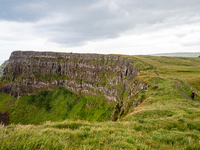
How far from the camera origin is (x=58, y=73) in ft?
409

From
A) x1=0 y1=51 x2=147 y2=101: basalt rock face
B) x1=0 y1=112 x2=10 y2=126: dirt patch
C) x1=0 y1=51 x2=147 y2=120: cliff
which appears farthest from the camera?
x1=0 y1=51 x2=147 y2=120: cliff

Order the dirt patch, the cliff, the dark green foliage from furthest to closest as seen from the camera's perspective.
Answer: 1. the cliff
2. the dirt patch
3. the dark green foliage

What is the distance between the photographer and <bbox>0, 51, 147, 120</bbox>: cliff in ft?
327

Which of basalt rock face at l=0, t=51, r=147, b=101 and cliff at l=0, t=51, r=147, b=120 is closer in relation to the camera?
basalt rock face at l=0, t=51, r=147, b=101

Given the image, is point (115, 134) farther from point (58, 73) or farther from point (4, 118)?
point (4, 118)

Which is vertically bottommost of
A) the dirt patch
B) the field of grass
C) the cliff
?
the dirt patch

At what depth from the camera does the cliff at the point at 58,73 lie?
3929 inches

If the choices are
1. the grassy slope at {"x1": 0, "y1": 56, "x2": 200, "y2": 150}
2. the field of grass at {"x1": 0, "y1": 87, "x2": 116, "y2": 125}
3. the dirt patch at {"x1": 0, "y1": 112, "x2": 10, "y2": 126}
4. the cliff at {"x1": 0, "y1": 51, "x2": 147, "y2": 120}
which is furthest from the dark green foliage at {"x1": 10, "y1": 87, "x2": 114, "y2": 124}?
the grassy slope at {"x1": 0, "y1": 56, "x2": 200, "y2": 150}

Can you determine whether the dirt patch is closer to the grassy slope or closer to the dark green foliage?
the dark green foliage

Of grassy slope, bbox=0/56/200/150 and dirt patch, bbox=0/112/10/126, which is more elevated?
grassy slope, bbox=0/56/200/150

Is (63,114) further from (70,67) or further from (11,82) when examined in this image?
(11,82)

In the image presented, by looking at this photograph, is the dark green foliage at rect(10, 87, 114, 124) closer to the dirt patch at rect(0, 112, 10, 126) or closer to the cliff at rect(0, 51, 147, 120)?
the dirt patch at rect(0, 112, 10, 126)

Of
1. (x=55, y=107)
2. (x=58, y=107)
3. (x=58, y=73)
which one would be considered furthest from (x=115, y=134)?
(x=58, y=73)

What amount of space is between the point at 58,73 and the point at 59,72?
1.84 meters
